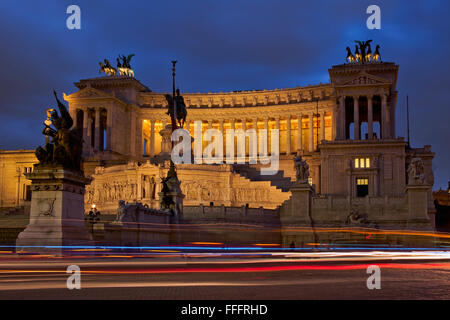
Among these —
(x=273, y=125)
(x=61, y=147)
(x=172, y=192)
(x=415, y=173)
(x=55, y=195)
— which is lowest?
(x=55, y=195)

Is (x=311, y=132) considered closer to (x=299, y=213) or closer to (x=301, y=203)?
(x=301, y=203)

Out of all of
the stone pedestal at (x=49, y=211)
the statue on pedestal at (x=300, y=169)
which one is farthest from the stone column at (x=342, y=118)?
the stone pedestal at (x=49, y=211)

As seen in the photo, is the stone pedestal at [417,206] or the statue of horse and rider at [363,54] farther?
the statue of horse and rider at [363,54]

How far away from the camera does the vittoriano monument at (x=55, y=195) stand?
2273 cm

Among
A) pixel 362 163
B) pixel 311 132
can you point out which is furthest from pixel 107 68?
pixel 362 163

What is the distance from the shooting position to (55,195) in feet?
75.4

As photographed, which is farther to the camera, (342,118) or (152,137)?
(152,137)

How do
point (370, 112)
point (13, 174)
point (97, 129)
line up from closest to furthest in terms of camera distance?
point (370, 112) → point (13, 174) → point (97, 129)

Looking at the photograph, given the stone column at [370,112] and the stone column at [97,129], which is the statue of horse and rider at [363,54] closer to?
the stone column at [370,112]

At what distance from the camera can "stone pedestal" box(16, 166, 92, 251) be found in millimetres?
22656

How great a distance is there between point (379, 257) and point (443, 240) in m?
26.8

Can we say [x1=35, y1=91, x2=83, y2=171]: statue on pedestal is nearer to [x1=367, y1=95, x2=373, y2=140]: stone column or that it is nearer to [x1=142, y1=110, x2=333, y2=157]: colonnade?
[x1=367, y1=95, x2=373, y2=140]: stone column

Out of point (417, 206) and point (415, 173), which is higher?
point (415, 173)

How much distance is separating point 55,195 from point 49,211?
2.16 feet
